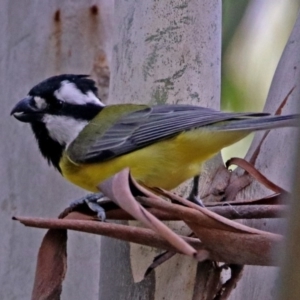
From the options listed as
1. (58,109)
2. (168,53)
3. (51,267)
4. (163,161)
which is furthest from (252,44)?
(51,267)

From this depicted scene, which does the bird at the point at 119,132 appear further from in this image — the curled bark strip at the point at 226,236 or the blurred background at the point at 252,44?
the blurred background at the point at 252,44

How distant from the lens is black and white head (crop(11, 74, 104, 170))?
1.34 metres

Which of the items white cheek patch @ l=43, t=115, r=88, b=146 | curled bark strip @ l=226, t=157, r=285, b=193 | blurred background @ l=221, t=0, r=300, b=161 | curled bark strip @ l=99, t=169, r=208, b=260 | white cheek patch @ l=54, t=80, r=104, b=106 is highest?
blurred background @ l=221, t=0, r=300, b=161

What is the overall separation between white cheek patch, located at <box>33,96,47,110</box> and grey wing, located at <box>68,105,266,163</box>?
4.7 inches

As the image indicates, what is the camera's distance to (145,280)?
3.15 ft

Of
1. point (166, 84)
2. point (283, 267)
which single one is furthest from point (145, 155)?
point (283, 267)

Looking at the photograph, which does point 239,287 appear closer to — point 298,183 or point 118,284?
point 118,284

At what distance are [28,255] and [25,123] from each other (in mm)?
315

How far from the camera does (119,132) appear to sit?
1.38 m

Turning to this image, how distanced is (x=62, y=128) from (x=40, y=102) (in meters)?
0.11

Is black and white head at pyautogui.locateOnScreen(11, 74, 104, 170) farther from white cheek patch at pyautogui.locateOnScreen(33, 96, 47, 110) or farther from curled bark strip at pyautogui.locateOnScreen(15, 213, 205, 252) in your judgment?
curled bark strip at pyautogui.locateOnScreen(15, 213, 205, 252)

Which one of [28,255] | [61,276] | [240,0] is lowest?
[28,255]

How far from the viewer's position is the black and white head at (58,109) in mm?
1342

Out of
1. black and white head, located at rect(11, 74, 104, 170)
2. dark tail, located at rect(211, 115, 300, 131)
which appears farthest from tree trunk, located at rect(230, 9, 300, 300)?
black and white head, located at rect(11, 74, 104, 170)
